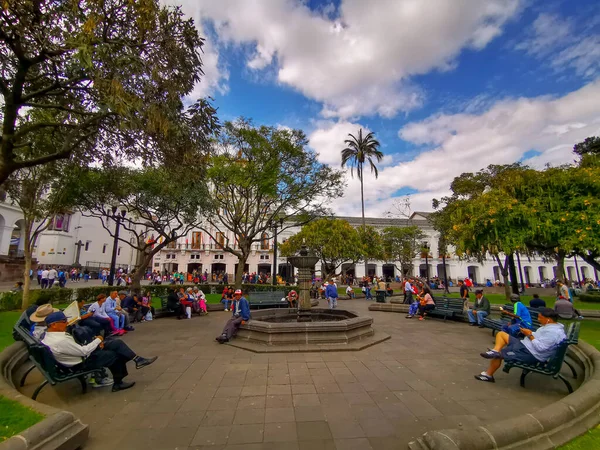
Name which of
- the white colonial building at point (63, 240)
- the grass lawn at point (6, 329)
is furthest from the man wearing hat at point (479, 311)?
the white colonial building at point (63, 240)

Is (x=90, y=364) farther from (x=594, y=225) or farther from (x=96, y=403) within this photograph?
(x=594, y=225)

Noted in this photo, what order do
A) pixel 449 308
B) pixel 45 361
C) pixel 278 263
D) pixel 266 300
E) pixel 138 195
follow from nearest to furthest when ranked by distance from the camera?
pixel 45 361
pixel 449 308
pixel 266 300
pixel 138 195
pixel 278 263

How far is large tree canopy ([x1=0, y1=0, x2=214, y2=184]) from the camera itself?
5.15 metres

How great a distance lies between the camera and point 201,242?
43719 millimetres

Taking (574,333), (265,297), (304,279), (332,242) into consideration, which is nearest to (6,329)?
(304,279)

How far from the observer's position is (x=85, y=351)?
4.23 meters

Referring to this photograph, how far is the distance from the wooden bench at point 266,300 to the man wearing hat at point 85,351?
29.5 feet

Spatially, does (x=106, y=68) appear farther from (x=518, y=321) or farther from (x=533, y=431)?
(x=518, y=321)

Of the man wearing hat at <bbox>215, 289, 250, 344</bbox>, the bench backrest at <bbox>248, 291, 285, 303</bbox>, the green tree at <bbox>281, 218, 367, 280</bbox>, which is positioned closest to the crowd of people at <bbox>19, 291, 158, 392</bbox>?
the man wearing hat at <bbox>215, 289, 250, 344</bbox>

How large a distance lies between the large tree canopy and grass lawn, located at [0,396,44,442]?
3939 mm

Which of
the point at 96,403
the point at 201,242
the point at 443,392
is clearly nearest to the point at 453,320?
the point at 443,392

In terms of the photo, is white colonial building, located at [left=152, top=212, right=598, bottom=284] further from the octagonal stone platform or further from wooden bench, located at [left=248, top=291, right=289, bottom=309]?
the octagonal stone platform

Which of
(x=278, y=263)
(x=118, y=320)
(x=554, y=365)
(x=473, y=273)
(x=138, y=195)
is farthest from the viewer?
(x=473, y=273)

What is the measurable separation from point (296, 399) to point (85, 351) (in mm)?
2989
